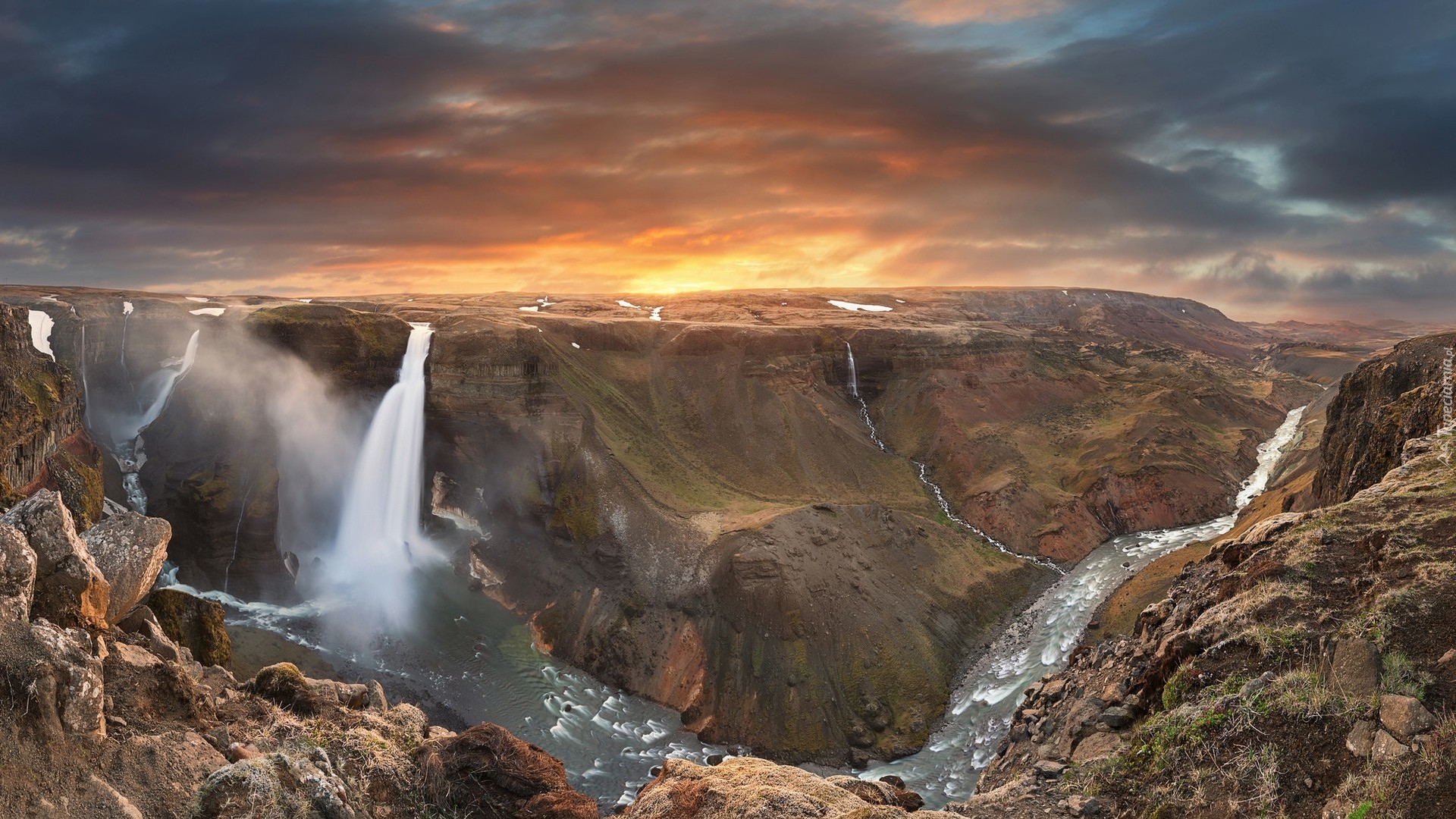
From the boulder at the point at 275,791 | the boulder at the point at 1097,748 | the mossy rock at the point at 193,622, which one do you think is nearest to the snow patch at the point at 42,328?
the mossy rock at the point at 193,622

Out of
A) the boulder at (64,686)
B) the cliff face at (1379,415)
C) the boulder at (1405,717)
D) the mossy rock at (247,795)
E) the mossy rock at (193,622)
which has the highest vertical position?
the cliff face at (1379,415)

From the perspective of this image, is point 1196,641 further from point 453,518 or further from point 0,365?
point 453,518

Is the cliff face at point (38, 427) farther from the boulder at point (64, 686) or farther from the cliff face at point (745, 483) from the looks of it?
the boulder at point (64, 686)

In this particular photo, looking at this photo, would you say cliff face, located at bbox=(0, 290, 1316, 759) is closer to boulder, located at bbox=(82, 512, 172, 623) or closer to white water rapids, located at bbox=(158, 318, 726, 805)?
white water rapids, located at bbox=(158, 318, 726, 805)

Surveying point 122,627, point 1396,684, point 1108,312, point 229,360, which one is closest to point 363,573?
point 229,360

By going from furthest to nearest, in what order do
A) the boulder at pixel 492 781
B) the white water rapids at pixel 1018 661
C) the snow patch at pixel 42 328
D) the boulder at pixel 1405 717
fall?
the snow patch at pixel 42 328
the white water rapids at pixel 1018 661
the boulder at pixel 492 781
the boulder at pixel 1405 717

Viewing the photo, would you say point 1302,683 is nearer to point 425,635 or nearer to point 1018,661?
point 1018,661
